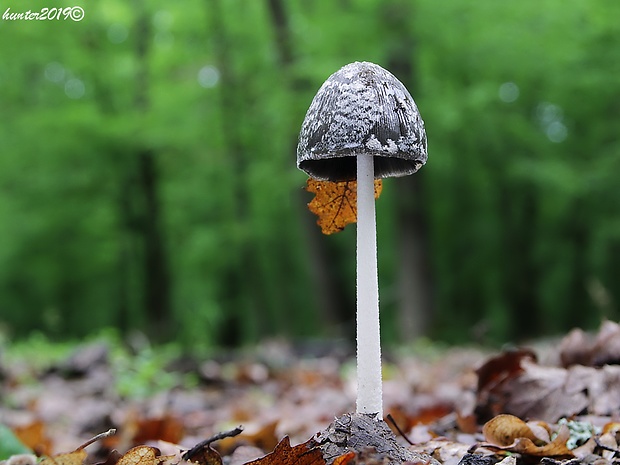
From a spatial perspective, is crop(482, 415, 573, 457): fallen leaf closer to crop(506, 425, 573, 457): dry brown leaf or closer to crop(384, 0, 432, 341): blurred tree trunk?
crop(506, 425, 573, 457): dry brown leaf

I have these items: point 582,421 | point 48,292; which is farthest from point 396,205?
point 48,292

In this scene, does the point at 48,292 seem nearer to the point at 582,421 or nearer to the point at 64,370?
the point at 64,370

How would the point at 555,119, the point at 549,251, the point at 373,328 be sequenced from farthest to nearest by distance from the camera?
the point at 549,251, the point at 555,119, the point at 373,328

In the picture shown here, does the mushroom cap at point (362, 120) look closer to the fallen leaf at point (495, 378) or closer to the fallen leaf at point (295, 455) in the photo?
the fallen leaf at point (295, 455)

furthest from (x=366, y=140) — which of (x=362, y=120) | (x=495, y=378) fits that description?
(x=495, y=378)

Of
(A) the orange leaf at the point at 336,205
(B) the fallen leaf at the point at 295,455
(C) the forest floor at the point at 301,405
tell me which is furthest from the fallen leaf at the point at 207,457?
(A) the orange leaf at the point at 336,205

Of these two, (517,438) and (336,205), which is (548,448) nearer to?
(517,438)
